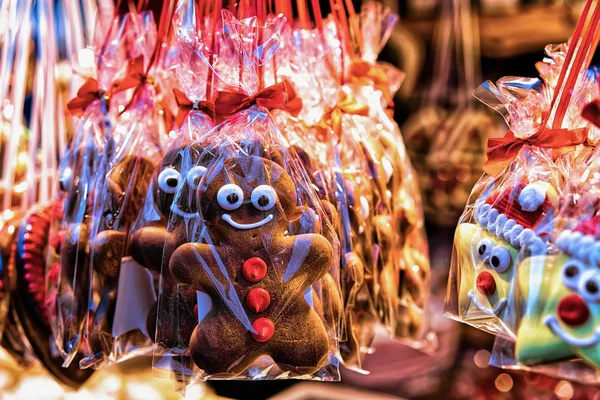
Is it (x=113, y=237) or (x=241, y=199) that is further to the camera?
(x=113, y=237)

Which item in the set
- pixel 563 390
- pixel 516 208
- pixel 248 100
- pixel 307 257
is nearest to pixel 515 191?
pixel 516 208

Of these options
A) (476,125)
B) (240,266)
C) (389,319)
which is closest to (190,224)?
(240,266)

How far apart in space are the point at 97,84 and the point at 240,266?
1.59 feet

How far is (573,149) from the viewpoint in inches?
33.3

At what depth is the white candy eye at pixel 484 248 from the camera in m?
0.82

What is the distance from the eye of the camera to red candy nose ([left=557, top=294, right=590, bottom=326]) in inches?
27.3

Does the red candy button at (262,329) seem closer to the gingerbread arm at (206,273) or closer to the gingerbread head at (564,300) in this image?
the gingerbread arm at (206,273)

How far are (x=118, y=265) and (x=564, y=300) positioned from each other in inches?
25.7

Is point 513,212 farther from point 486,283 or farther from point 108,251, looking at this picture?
point 108,251

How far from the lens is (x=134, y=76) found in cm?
111

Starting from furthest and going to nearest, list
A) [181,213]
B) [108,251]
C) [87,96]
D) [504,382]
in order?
[504,382]
[87,96]
[108,251]
[181,213]

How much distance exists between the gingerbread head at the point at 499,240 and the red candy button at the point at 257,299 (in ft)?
0.88

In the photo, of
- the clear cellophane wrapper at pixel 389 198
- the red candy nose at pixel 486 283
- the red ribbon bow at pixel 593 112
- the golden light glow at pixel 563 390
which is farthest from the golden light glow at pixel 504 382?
the red ribbon bow at pixel 593 112

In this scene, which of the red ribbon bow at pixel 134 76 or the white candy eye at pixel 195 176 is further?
the red ribbon bow at pixel 134 76
